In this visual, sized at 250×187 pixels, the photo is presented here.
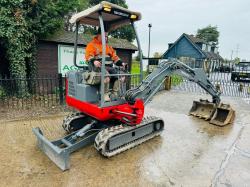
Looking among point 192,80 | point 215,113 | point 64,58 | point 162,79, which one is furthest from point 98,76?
point 64,58

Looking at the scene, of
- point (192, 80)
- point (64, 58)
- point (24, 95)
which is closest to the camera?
point (192, 80)

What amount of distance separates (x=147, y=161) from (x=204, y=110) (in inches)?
142

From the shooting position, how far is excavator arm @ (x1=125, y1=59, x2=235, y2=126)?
4362 mm

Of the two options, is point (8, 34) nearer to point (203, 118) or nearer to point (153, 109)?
→ point (153, 109)

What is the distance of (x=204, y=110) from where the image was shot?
21.4ft

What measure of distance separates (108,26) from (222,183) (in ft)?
12.4

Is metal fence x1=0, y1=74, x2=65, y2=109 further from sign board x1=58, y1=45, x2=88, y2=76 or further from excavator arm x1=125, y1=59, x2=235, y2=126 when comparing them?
excavator arm x1=125, y1=59, x2=235, y2=126

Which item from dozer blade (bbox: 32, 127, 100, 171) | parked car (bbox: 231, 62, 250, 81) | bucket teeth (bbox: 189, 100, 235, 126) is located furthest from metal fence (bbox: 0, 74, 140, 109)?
parked car (bbox: 231, 62, 250, 81)

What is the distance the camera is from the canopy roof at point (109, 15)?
11.6 ft

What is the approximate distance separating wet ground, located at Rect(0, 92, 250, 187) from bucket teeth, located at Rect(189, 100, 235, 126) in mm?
406

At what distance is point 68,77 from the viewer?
173 inches

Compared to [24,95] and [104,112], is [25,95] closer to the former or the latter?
[24,95]

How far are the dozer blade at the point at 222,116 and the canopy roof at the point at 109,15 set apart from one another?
11.8ft

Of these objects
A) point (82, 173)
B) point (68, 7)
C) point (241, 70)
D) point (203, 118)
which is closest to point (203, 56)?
point (241, 70)
